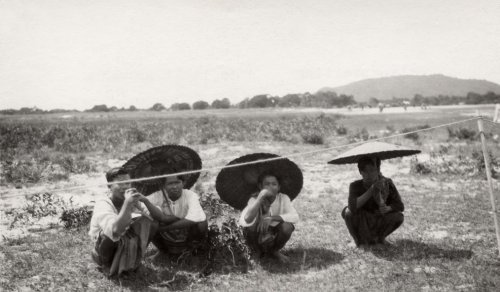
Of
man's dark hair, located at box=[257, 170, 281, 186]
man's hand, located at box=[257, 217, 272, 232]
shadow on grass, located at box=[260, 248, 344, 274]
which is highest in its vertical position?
man's dark hair, located at box=[257, 170, 281, 186]

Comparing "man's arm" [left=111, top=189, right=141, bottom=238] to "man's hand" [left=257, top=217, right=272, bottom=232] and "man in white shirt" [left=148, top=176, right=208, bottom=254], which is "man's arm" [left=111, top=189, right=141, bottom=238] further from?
"man's hand" [left=257, top=217, right=272, bottom=232]

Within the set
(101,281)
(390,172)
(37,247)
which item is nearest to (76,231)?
(37,247)

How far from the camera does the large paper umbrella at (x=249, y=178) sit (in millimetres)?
5398

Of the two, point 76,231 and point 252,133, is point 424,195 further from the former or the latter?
point 252,133

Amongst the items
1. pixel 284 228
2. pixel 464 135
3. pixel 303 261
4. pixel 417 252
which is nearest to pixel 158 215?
pixel 284 228

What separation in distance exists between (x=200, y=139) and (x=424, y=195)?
13.5 m

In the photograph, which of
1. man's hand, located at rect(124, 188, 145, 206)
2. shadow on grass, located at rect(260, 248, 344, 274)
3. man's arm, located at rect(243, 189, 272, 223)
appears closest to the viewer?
man's hand, located at rect(124, 188, 145, 206)

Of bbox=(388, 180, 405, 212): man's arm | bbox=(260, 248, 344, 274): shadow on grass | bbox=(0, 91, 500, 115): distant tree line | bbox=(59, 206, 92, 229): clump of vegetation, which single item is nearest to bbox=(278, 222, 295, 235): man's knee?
bbox=(260, 248, 344, 274): shadow on grass

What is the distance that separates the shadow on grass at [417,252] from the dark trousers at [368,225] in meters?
0.18

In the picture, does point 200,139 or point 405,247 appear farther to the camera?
point 200,139

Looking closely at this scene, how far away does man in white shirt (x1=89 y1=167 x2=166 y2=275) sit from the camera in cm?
446

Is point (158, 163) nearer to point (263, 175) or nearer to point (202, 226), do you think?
point (202, 226)

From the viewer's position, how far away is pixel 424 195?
8.89 metres

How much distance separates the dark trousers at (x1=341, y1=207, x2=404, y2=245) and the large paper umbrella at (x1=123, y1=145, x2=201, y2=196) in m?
2.32
